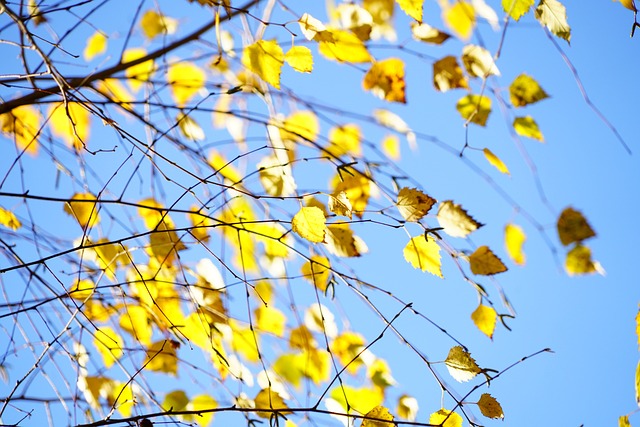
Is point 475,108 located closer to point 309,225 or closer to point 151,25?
point 309,225

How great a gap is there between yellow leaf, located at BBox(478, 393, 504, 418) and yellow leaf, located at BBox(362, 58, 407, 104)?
485 mm

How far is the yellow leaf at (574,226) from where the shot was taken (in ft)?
3.02

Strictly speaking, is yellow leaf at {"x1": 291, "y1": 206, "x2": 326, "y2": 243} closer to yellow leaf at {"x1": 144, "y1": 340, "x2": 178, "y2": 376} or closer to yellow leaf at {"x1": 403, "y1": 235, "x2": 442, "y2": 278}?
yellow leaf at {"x1": 403, "y1": 235, "x2": 442, "y2": 278}

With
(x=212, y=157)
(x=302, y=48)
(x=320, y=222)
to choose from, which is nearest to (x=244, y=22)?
(x=302, y=48)

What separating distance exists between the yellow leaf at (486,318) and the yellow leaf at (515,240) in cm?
32

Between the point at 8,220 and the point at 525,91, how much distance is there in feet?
2.84

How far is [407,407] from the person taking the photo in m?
1.02

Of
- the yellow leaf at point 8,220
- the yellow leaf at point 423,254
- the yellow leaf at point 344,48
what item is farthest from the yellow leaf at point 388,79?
the yellow leaf at point 8,220

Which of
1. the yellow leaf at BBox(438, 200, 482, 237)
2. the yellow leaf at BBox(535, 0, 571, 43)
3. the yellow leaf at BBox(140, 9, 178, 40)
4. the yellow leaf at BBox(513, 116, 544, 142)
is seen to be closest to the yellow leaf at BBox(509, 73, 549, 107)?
the yellow leaf at BBox(513, 116, 544, 142)

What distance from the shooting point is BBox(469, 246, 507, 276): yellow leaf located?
2.49 feet

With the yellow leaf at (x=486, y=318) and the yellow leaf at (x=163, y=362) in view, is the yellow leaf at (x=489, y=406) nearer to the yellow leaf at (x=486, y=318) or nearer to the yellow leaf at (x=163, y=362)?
the yellow leaf at (x=486, y=318)

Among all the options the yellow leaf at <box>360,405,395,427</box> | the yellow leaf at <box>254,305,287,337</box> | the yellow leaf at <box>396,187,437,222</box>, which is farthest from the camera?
the yellow leaf at <box>254,305,287,337</box>

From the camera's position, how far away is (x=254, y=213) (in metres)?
1.13

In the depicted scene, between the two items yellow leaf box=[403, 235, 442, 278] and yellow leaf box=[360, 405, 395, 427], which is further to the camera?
yellow leaf box=[403, 235, 442, 278]
